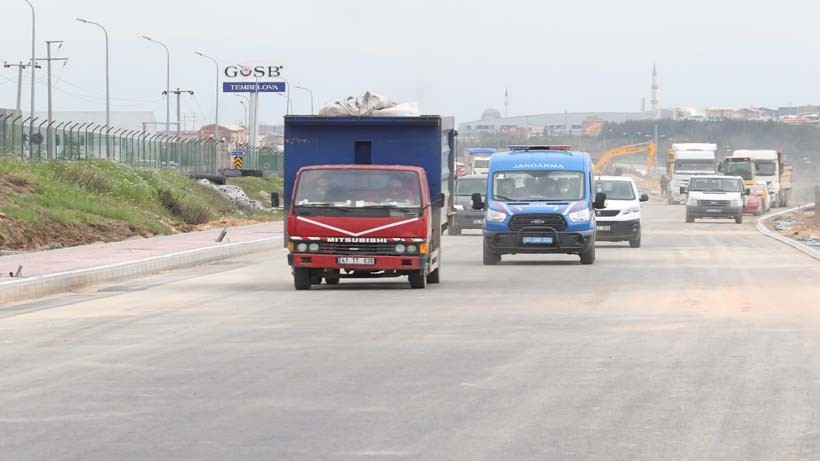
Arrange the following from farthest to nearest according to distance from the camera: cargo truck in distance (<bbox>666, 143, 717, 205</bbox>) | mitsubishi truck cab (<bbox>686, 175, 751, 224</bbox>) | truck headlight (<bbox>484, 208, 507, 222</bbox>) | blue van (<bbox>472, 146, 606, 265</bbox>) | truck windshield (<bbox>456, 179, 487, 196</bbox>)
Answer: cargo truck in distance (<bbox>666, 143, 717, 205</bbox>) < mitsubishi truck cab (<bbox>686, 175, 751, 224</bbox>) < truck windshield (<bbox>456, 179, 487, 196</bbox>) < truck headlight (<bbox>484, 208, 507, 222</bbox>) < blue van (<bbox>472, 146, 606, 265</bbox>)

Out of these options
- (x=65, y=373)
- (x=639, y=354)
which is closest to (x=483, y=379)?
(x=639, y=354)

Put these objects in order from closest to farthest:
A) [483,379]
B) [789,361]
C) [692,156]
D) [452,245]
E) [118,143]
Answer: [483,379] → [789,361] → [452,245] → [118,143] → [692,156]

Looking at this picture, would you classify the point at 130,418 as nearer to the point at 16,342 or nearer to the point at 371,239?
the point at 16,342

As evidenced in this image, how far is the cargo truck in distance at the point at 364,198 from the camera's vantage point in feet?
72.1

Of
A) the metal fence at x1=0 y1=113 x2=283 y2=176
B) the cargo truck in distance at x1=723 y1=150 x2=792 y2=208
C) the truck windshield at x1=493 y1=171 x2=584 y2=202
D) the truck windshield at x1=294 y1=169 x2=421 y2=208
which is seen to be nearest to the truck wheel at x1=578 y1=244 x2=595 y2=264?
the truck windshield at x1=493 y1=171 x2=584 y2=202

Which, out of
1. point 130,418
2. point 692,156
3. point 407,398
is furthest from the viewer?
point 692,156

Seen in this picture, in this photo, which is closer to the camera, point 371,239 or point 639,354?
point 639,354

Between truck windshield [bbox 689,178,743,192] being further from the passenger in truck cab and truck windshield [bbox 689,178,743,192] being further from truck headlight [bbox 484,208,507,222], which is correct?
the passenger in truck cab

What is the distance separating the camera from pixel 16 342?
15.1m

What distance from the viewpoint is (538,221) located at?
2947 centimetres

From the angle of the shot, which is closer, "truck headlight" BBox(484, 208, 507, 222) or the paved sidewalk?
the paved sidewalk

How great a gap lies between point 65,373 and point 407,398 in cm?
312

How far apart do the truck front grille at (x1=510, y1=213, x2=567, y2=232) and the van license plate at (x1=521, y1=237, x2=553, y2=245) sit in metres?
0.24

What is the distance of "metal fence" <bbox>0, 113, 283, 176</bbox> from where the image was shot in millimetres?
52969
